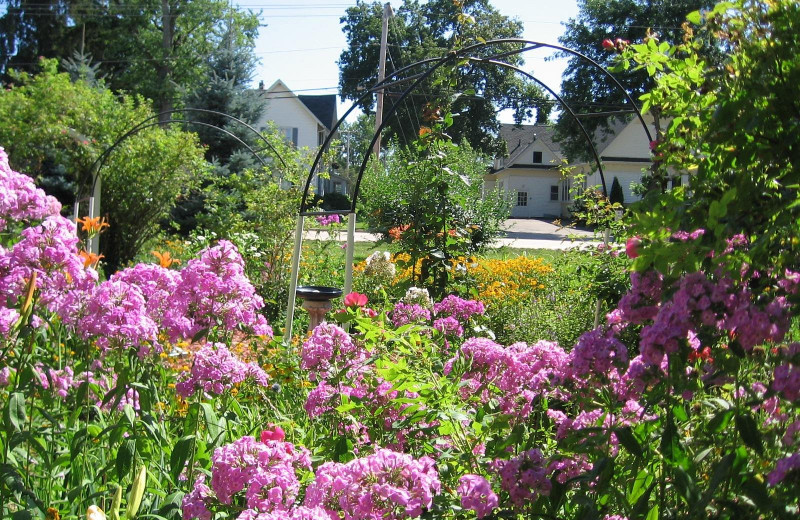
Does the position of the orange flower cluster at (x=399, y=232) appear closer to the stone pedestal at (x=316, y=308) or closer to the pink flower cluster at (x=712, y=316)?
the stone pedestal at (x=316, y=308)

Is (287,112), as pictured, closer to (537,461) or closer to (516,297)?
(516,297)

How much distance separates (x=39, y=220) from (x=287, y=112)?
37.6m

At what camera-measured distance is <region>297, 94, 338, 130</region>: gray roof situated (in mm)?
41919

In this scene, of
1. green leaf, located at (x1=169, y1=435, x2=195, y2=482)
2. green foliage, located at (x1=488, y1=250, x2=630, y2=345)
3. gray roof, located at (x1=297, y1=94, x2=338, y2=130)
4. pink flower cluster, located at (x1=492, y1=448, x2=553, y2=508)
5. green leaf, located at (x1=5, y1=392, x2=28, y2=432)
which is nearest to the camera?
pink flower cluster, located at (x1=492, y1=448, x2=553, y2=508)

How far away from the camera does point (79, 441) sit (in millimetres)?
2219

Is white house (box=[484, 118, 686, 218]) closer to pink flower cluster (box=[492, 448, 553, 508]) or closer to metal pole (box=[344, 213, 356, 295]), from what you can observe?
metal pole (box=[344, 213, 356, 295])

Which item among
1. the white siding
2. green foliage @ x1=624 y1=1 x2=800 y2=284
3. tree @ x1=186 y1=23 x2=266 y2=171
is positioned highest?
the white siding

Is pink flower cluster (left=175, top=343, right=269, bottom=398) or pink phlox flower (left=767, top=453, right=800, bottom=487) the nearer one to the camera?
pink phlox flower (left=767, top=453, right=800, bottom=487)

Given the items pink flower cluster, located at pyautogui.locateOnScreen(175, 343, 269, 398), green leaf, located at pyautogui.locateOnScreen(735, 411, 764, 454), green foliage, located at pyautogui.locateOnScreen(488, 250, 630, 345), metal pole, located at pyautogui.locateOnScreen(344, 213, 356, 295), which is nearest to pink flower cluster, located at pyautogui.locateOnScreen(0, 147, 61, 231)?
pink flower cluster, located at pyautogui.locateOnScreen(175, 343, 269, 398)

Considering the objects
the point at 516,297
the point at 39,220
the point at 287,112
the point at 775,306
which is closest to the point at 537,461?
the point at 775,306

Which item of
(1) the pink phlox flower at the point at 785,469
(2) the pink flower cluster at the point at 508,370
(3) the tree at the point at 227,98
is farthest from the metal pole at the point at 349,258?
(3) the tree at the point at 227,98

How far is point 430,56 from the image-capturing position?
1420 inches

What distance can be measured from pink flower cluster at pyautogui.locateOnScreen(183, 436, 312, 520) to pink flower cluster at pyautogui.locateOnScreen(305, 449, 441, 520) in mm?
75

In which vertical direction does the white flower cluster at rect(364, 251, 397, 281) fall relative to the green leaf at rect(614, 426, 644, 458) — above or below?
below
